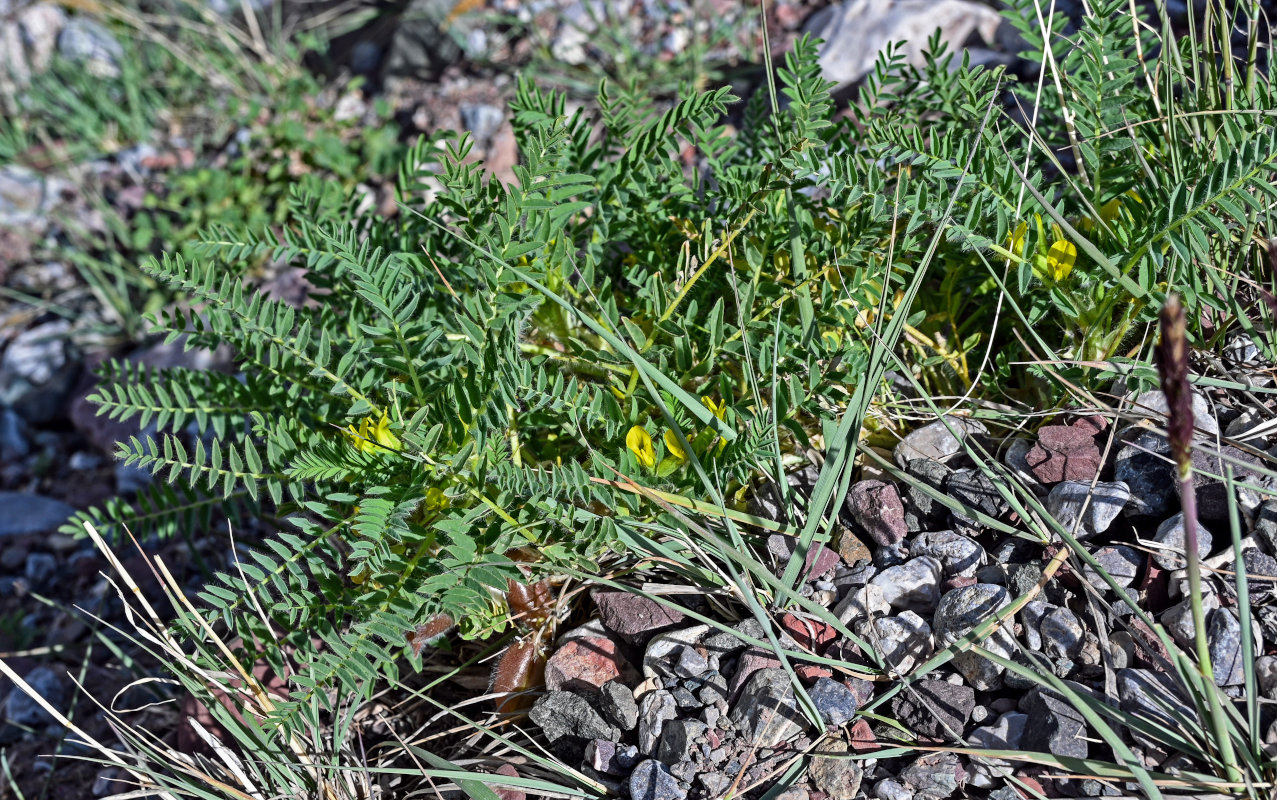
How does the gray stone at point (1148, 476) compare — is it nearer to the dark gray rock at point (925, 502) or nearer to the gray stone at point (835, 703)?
the dark gray rock at point (925, 502)

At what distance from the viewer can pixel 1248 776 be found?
1.38 meters

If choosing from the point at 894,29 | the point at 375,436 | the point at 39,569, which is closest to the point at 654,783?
the point at 375,436

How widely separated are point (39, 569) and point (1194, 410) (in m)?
3.25

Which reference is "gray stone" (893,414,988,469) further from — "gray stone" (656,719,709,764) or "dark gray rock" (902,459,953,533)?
"gray stone" (656,719,709,764)

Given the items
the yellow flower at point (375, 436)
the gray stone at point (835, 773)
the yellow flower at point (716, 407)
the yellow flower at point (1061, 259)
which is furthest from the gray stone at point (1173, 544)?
the yellow flower at point (375, 436)

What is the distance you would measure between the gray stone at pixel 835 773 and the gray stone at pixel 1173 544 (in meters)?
0.63

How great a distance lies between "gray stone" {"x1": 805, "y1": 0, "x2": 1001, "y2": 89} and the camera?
3.25m

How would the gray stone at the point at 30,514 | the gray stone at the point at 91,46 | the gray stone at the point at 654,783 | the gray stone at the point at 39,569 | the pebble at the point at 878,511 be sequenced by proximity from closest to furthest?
the gray stone at the point at 654,783 → the pebble at the point at 878,511 → the gray stone at the point at 39,569 → the gray stone at the point at 30,514 → the gray stone at the point at 91,46

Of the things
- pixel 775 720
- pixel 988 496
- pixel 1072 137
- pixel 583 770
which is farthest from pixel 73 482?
pixel 1072 137

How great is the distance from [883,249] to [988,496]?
53 cm

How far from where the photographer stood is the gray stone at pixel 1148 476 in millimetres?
1734

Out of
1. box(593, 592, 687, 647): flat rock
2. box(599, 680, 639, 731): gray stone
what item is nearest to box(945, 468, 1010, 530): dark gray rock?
box(593, 592, 687, 647): flat rock

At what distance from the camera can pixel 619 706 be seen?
5.61 feet

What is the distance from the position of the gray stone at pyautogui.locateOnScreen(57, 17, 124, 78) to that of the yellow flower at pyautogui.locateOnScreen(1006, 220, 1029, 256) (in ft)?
15.0
